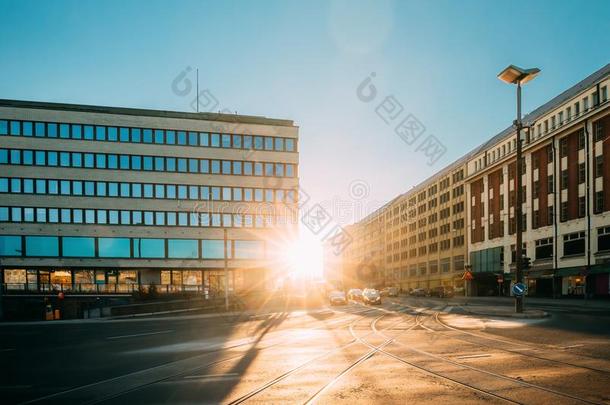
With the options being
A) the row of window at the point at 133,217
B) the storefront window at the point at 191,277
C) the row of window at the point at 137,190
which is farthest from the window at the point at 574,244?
the storefront window at the point at 191,277

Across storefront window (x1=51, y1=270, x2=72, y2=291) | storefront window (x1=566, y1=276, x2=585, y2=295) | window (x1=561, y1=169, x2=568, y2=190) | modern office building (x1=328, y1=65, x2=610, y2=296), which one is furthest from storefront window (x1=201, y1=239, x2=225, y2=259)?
window (x1=561, y1=169, x2=568, y2=190)

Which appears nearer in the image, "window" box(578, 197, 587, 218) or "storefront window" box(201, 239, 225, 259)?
"window" box(578, 197, 587, 218)

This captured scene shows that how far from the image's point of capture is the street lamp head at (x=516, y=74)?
24.6 m

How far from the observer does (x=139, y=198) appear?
189 feet

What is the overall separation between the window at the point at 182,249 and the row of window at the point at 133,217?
1859 millimetres

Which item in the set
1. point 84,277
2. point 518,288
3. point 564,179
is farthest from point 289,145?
point 518,288

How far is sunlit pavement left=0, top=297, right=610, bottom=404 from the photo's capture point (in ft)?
28.3

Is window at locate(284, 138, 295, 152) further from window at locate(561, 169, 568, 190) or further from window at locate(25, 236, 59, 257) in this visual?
window at locate(561, 169, 568, 190)

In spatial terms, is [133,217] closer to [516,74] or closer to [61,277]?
[61,277]

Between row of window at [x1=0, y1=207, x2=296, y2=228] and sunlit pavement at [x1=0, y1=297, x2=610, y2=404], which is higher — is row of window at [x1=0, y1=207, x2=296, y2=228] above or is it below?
above

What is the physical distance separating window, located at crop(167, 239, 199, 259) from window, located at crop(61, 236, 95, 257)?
7.98m

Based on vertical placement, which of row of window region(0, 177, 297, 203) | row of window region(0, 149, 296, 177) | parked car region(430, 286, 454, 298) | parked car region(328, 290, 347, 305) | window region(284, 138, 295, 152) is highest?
window region(284, 138, 295, 152)

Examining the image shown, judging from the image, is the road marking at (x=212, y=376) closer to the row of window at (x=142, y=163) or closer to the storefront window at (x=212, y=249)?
the storefront window at (x=212, y=249)

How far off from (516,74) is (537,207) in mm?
39197
